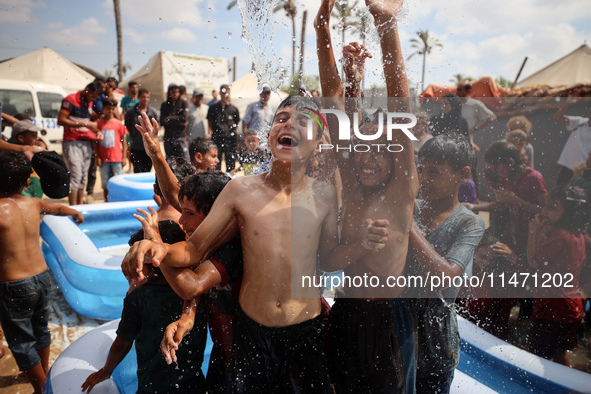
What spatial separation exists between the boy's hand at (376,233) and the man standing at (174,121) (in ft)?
19.7

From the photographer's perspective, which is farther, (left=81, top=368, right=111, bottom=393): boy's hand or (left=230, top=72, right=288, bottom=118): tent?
(left=230, top=72, right=288, bottom=118): tent

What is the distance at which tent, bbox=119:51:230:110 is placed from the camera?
1250cm

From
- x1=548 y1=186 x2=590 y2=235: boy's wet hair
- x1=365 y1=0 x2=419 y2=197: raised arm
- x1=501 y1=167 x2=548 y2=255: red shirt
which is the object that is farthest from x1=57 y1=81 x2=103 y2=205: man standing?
x1=548 y1=186 x2=590 y2=235: boy's wet hair

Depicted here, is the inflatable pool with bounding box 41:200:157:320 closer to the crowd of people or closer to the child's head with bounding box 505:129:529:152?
the crowd of people

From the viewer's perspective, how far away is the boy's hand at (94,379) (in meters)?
1.96

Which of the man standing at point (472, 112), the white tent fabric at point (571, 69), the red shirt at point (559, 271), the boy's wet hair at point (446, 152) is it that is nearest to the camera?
the boy's wet hair at point (446, 152)

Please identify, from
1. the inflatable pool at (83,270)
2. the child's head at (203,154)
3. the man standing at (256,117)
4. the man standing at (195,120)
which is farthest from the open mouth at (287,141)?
the man standing at (195,120)

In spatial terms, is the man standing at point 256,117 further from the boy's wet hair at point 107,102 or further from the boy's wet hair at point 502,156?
the boy's wet hair at point 502,156

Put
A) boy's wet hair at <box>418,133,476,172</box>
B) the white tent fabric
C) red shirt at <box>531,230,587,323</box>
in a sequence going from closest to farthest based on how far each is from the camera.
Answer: boy's wet hair at <box>418,133,476,172</box> < red shirt at <box>531,230,587,323</box> < the white tent fabric

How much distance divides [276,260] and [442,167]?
932 mm

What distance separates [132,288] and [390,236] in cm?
121

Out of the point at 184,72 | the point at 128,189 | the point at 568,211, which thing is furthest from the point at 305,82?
the point at 184,72

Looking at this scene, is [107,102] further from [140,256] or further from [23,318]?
[140,256]

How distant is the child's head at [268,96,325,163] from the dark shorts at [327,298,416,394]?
27.3 inches
